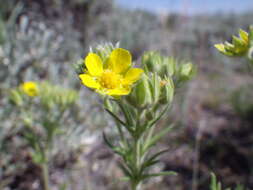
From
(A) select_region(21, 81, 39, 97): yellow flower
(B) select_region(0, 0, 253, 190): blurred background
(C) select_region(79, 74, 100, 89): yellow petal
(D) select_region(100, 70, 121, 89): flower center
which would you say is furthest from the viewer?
(B) select_region(0, 0, 253, 190): blurred background

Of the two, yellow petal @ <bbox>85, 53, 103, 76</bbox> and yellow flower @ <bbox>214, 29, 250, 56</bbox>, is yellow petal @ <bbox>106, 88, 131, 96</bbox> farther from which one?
yellow flower @ <bbox>214, 29, 250, 56</bbox>

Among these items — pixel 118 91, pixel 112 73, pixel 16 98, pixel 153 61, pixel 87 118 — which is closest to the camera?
pixel 118 91

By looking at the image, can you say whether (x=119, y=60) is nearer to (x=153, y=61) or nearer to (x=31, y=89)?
(x=153, y=61)

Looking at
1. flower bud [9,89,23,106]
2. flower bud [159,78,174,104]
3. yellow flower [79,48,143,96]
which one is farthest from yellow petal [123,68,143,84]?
flower bud [9,89,23,106]

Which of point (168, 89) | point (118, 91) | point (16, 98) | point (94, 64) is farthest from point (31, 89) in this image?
point (168, 89)

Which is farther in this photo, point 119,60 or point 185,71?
point 185,71

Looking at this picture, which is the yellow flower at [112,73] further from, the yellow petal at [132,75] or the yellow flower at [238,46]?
the yellow flower at [238,46]

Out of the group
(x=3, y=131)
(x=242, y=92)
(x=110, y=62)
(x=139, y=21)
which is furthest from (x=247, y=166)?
(x=139, y=21)

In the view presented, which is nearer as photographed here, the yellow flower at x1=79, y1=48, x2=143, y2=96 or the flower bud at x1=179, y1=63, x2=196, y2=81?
the yellow flower at x1=79, y1=48, x2=143, y2=96
